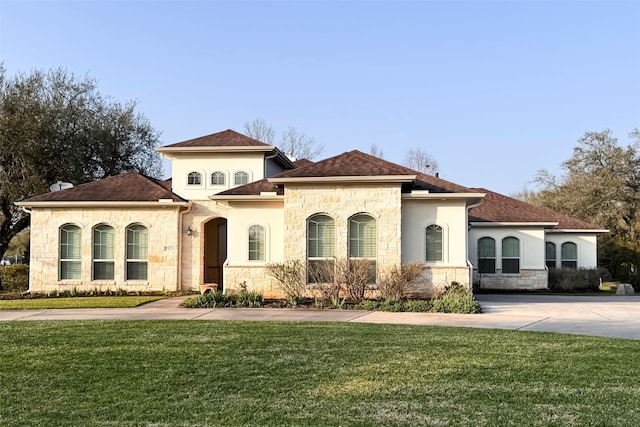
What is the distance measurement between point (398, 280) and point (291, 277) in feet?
10.3

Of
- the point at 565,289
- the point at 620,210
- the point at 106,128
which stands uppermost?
the point at 106,128

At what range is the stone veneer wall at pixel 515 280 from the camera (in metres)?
24.6

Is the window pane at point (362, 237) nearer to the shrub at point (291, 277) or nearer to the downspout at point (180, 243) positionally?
the shrub at point (291, 277)

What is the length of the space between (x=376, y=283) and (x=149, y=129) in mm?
19386

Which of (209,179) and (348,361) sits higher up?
(209,179)

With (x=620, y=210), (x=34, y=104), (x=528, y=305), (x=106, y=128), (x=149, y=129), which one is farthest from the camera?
(x=620, y=210)

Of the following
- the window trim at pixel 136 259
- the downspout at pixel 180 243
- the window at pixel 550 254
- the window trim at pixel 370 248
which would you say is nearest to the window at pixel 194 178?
the downspout at pixel 180 243

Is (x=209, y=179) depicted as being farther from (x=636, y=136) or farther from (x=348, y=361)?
(x=636, y=136)

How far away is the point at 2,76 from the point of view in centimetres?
2670

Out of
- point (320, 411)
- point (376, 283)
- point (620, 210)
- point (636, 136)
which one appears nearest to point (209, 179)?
point (376, 283)

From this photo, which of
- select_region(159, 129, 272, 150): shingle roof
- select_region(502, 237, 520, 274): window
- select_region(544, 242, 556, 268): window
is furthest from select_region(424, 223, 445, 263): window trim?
select_region(544, 242, 556, 268): window

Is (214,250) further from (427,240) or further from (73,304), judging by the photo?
(427,240)

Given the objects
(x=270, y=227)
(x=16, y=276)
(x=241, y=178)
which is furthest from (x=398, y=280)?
(x=16, y=276)

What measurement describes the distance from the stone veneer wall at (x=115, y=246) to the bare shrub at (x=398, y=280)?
8.03 metres
